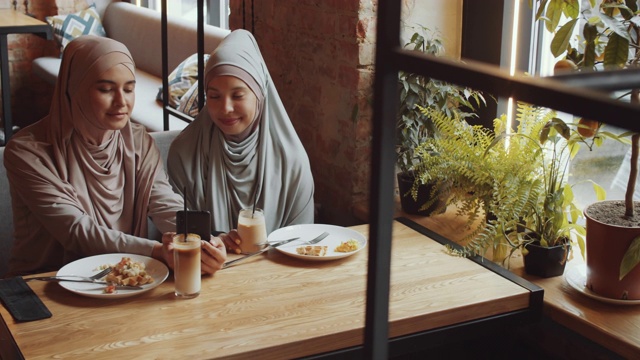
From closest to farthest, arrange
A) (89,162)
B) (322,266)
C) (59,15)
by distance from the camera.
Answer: (322,266) < (89,162) < (59,15)

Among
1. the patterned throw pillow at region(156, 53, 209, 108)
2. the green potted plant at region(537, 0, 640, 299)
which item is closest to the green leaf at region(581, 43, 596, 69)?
the green potted plant at region(537, 0, 640, 299)

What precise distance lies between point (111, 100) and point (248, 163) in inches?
19.6

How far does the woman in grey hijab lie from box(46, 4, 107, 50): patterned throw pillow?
404 centimetres

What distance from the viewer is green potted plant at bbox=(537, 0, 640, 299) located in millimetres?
1901

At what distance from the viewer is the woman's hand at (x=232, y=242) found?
223 centimetres

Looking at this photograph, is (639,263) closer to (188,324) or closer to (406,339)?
(406,339)

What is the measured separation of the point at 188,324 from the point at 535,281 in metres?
0.99

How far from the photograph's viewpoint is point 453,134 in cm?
246

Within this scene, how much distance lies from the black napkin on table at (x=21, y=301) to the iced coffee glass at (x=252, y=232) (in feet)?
1.90

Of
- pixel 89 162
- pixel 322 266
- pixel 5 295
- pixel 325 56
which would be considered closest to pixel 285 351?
pixel 322 266

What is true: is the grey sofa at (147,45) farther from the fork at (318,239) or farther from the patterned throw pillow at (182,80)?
the fork at (318,239)

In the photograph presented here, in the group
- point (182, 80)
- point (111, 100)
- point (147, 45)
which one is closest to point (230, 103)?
point (111, 100)

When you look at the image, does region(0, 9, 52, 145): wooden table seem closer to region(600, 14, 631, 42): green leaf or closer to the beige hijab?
the beige hijab

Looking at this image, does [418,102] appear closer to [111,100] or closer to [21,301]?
[111,100]
